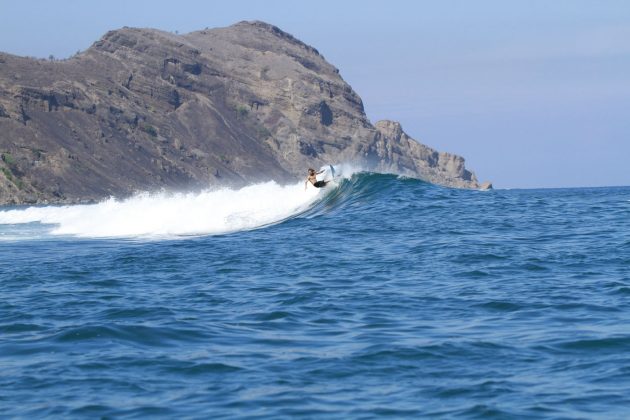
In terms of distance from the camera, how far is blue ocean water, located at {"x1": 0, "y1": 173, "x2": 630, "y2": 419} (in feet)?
35.2

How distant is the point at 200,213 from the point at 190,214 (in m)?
0.47

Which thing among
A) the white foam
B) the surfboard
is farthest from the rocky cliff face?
the white foam

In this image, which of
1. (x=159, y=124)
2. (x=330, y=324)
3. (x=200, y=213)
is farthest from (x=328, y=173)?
(x=159, y=124)

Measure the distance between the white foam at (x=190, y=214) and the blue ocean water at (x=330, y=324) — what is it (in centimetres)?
567

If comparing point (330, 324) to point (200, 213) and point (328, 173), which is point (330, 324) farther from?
point (328, 173)

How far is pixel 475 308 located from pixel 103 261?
11271 mm

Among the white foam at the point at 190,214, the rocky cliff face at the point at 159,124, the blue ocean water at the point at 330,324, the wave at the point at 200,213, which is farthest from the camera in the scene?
the rocky cliff face at the point at 159,124

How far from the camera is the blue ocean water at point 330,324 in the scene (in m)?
10.7

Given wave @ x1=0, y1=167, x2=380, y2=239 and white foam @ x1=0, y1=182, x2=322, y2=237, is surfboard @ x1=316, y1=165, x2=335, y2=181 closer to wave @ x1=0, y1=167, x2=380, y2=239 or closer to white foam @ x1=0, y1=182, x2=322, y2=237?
wave @ x1=0, y1=167, x2=380, y2=239

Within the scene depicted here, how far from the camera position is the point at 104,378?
38.2 feet

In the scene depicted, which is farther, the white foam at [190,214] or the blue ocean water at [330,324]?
the white foam at [190,214]

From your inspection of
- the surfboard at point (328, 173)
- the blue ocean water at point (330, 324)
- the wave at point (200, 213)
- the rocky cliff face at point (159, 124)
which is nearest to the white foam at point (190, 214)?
the wave at point (200, 213)

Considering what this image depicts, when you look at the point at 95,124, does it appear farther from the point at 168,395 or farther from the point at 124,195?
the point at 168,395

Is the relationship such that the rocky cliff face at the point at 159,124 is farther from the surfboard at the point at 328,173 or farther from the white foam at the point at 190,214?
the white foam at the point at 190,214
